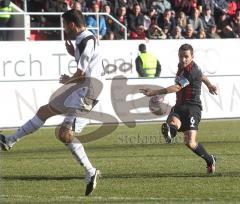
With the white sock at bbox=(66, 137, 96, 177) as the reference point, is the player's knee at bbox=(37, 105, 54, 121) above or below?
above

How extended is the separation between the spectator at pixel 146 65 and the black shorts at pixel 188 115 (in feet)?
34.8

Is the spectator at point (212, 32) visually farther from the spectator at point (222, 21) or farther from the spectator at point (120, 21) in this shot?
the spectator at point (120, 21)

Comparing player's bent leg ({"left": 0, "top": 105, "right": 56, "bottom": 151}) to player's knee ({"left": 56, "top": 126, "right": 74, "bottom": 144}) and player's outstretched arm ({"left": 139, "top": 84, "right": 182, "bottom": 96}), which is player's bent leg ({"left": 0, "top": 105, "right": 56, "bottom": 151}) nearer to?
player's knee ({"left": 56, "top": 126, "right": 74, "bottom": 144})

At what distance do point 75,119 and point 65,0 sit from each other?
14776 mm

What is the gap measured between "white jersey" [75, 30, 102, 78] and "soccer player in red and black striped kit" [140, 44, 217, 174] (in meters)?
1.82

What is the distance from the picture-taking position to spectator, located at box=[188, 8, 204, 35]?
26.4m

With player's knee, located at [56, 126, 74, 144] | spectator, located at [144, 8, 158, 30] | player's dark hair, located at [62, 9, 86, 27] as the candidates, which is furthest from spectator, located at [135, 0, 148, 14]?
player's knee, located at [56, 126, 74, 144]

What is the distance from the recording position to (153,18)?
25.5 meters

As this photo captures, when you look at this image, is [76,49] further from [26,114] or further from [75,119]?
[26,114]

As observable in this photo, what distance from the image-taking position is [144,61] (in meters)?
22.5

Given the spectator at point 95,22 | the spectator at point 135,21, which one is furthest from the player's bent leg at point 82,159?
the spectator at point 135,21

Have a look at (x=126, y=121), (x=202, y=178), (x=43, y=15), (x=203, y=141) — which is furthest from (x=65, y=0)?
(x=202, y=178)

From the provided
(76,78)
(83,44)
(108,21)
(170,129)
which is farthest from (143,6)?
(76,78)

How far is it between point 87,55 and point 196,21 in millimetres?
17156
